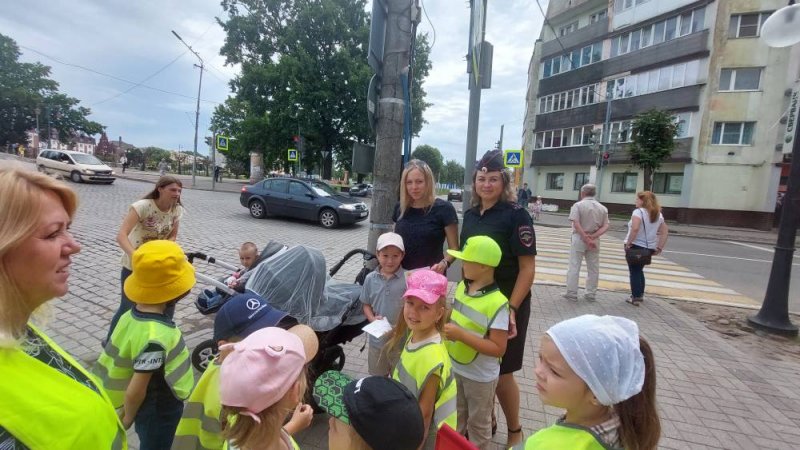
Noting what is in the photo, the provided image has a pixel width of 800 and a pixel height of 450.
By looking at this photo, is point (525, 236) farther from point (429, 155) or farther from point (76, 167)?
point (429, 155)

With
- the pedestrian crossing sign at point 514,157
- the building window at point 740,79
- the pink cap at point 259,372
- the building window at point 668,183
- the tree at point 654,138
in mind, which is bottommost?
the pink cap at point 259,372

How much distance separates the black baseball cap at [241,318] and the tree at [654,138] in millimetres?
22834

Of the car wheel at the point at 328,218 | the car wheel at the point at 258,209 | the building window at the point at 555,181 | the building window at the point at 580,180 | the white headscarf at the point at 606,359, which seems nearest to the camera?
the white headscarf at the point at 606,359

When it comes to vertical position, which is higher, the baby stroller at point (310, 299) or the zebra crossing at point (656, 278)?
the baby stroller at point (310, 299)

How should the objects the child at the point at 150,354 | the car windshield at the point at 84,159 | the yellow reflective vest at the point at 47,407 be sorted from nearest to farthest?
1. the yellow reflective vest at the point at 47,407
2. the child at the point at 150,354
3. the car windshield at the point at 84,159

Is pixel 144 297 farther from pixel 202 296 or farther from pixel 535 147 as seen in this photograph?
pixel 535 147

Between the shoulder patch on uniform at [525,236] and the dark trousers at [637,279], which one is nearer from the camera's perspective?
the shoulder patch on uniform at [525,236]

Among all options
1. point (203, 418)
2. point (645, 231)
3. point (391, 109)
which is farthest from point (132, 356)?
point (645, 231)

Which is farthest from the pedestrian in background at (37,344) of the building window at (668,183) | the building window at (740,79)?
the building window at (740,79)

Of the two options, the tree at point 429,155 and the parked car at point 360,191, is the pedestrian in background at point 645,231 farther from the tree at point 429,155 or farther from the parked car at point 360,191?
the tree at point 429,155

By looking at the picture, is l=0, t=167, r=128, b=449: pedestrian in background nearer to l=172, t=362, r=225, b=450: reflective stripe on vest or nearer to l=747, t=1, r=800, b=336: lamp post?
l=172, t=362, r=225, b=450: reflective stripe on vest

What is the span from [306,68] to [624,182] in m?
23.9

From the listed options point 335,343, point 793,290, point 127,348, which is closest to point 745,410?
point 335,343

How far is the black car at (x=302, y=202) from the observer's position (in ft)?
41.3
